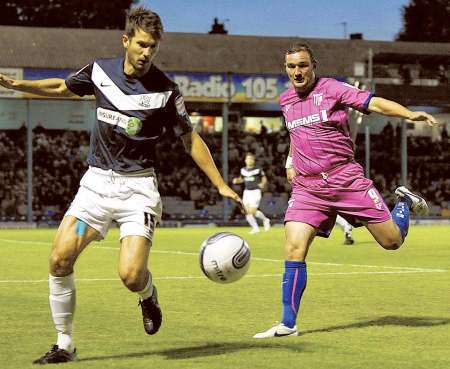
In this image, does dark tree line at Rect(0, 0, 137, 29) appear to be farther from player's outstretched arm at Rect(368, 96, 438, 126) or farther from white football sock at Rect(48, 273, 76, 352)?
white football sock at Rect(48, 273, 76, 352)

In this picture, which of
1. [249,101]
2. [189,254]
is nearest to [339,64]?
[249,101]

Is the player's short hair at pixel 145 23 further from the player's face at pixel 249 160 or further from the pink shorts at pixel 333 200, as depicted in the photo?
the player's face at pixel 249 160

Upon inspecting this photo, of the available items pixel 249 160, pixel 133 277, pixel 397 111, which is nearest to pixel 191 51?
pixel 249 160

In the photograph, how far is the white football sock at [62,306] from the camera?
30.3 feet

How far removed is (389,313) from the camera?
12945mm

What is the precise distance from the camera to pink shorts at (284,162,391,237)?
11.4 metres

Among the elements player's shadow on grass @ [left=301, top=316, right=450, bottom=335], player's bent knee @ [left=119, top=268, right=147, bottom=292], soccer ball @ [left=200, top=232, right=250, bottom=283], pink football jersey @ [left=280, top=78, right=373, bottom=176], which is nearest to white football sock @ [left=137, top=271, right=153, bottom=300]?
player's bent knee @ [left=119, top=268, right=147, bottom=292]

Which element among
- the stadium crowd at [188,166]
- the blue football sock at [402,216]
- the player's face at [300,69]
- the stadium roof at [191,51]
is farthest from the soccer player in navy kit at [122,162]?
the stadium roof at [191,51]

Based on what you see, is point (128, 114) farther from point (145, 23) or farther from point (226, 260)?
point (226, 260)

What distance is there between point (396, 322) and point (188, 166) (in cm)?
3903

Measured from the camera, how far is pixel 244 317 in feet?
41.2

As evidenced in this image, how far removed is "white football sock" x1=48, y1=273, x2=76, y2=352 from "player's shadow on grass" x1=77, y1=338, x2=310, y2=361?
25 centimetres

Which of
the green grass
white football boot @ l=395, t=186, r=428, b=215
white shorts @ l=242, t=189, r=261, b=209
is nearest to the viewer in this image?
the green grass

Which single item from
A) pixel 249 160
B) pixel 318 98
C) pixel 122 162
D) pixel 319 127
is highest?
pixel 318 98
